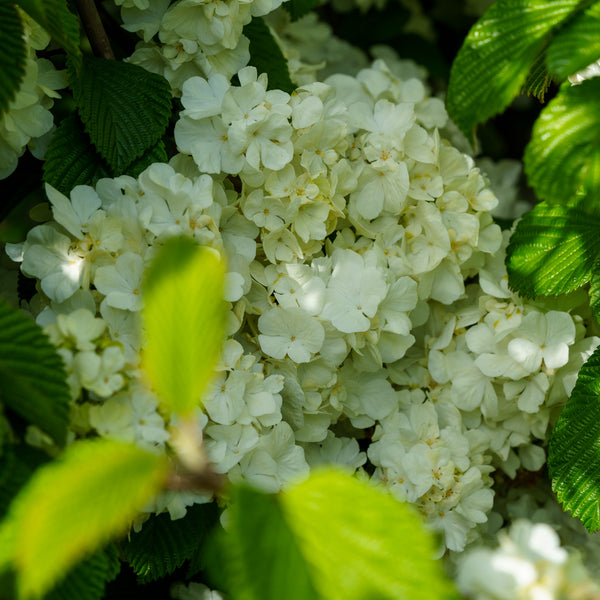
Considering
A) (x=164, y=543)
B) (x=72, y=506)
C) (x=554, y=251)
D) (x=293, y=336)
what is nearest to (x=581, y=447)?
(x=554, y=251)

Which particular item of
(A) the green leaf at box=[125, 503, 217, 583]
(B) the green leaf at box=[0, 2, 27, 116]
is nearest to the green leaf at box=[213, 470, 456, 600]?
(A) the green leaf at box=[125, 503, 217, 583]

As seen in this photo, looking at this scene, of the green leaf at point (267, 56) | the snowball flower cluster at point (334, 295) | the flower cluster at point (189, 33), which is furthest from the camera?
the green leaf at point (267, 56)

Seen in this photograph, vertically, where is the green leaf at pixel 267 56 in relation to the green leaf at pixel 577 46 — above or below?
below

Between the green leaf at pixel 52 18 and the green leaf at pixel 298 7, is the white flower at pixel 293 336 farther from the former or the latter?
the green leaf at pixel 298 7

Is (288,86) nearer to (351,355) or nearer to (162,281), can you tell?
(351,355)

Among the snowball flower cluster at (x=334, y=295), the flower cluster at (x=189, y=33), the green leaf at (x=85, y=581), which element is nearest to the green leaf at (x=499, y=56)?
the snowball flower cluster at (x=334, y=295)

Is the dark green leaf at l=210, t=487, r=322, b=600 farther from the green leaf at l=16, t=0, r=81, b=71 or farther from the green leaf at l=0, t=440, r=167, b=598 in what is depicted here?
the green leaf at l=16, t=0, r=81, b=71

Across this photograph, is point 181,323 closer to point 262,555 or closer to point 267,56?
point 262,555
